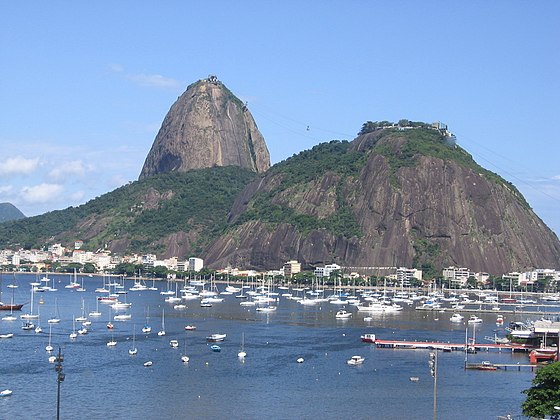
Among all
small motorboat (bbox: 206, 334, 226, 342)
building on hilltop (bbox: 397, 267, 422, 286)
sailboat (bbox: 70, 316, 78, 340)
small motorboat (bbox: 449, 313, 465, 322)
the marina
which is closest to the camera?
the marina

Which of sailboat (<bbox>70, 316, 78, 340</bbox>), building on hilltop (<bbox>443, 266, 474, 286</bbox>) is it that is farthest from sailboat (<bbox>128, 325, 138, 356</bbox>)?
building on hilltop (<bbox>443, 266, 474, 286</bbox>)

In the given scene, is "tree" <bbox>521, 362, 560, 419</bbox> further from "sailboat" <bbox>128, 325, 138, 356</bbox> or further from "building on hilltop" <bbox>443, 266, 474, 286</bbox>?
"building on hilltop" <bbox>443, 266, 474, 286</bbox>

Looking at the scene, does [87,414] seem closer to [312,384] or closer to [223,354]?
[312,384]

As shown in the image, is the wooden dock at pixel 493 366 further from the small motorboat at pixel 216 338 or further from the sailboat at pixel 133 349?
the sailboat at pixel 133 349

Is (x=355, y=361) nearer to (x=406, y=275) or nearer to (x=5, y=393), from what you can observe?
(x=5, y=393)

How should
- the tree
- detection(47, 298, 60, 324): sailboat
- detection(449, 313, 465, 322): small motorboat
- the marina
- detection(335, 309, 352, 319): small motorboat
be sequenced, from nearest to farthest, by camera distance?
the tree → the marina → detection(47, 298, 60, 324): sailboat → detection(449, 313, 465, 322): small motorboat → detection(335, 309, 352, 319): small motorboat

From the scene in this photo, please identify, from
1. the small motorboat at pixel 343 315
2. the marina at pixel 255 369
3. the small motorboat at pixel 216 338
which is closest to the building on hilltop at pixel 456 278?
the small motorboat at pixel 343 315

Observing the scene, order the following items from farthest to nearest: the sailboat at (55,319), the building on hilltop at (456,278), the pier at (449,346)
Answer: the building on hilltop at (456,278), the sailboat at (55,319), the pier at (449,346)
